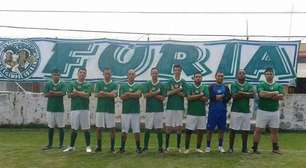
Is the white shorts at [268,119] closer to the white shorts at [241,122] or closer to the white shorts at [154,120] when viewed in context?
→ the white shorts at [241,122]

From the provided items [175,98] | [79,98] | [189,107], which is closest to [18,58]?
[79,98]

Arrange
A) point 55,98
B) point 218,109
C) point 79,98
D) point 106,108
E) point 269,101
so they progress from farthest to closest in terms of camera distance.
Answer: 1. point 55,98
2. point 79,98
3. point 106,108
4. point 218,109
5. point 269,101

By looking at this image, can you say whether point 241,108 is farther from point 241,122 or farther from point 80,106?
point 80,106

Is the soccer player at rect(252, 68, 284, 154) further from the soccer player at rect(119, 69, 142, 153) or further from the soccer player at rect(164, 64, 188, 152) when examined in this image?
the soccer player at rect(119, 69, 142, 153)

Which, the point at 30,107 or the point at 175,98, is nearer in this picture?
the point at 175,98

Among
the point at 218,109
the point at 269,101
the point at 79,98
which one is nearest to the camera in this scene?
the point at 269,101

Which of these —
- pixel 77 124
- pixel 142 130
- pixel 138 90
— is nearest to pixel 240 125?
pixel 138 90

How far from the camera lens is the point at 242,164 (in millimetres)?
11055

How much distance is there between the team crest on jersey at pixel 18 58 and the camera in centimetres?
1830

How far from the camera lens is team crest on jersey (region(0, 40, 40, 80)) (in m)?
18.3

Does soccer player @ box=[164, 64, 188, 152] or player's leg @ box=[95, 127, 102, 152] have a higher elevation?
soccer player @ box=[164, 64, 188, 152]

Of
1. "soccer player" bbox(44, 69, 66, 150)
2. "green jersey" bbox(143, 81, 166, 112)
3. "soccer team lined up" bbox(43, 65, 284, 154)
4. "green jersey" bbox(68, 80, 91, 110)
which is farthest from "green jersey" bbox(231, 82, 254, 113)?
"soccer player" bbox(44, 69, 66, 150)

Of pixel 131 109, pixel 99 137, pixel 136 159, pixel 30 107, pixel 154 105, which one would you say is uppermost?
pixel 154 105

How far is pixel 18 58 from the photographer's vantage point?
18.4m
